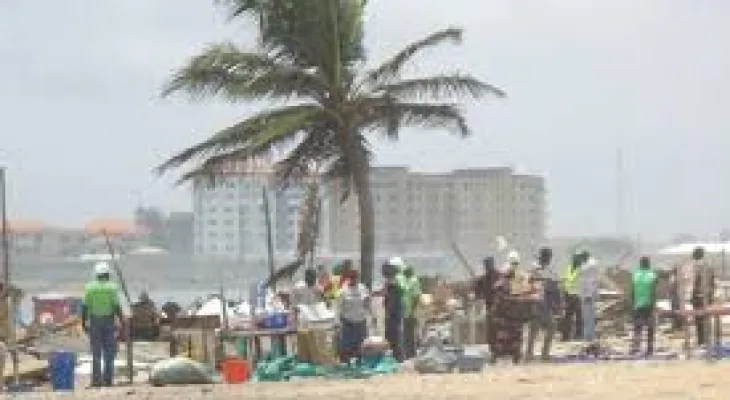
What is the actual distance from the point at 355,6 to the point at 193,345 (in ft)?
25.5

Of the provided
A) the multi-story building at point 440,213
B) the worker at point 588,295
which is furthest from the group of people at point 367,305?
the multi-story building at point 440,213

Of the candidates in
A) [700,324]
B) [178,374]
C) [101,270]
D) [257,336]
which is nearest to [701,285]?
[700,324]

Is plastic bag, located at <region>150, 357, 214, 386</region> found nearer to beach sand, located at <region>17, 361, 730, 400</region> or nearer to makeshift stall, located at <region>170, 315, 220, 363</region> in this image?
beach sand, located at <region>17, 361, 730, 400</region>

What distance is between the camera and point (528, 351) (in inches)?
819

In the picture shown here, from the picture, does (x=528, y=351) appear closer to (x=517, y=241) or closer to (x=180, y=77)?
(x=180, y=77)

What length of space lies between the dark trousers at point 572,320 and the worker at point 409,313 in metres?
3.52

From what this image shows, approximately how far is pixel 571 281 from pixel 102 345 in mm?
8424

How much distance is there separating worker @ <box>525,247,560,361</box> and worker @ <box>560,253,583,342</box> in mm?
2099

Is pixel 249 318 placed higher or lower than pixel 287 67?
lower

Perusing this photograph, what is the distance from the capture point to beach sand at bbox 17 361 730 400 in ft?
51.1

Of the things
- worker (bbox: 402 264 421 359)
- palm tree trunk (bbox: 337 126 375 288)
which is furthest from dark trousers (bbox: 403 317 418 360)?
palm tree trunk (bbox: 337 126 375 288)

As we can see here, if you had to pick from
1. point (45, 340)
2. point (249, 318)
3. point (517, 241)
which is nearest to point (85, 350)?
point (45, 340)

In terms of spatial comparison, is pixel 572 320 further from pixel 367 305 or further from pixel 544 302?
pixel 367 305

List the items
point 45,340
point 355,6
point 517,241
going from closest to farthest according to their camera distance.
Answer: point 45,340
point 355,6
point 517,241
